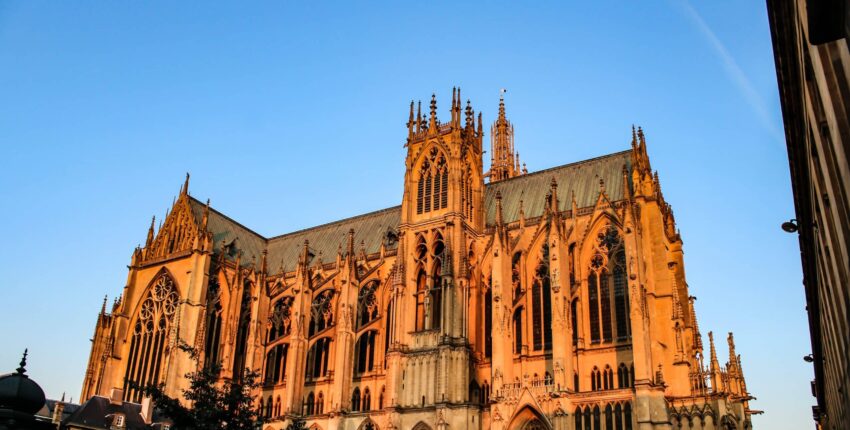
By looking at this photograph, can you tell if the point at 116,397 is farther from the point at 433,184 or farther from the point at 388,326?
the point at 433,184

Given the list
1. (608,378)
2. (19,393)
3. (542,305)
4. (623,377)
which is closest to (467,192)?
(542,305)

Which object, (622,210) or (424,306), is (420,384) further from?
(622,210)

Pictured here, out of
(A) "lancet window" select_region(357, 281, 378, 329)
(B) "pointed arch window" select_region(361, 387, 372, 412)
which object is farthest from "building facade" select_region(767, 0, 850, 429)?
(A) "lancet window" select_region(357, 281, 378, 329)

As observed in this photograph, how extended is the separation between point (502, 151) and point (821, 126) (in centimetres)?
6704

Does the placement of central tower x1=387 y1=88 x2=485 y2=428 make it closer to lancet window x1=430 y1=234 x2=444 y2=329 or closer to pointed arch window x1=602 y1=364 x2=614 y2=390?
lancet window x1=430 y1=234 x2=444 y2=329

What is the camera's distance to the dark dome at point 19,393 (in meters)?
25.9

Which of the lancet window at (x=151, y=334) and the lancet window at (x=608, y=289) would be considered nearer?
the lancet window at (x=608, y=289)

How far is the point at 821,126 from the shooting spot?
13906 mm

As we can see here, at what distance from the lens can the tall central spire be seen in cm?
7861

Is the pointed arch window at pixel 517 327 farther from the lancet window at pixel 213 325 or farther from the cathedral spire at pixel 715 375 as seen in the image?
the lancet window at pixel 213 325

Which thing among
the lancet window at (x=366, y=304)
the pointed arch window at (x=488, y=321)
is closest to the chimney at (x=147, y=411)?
the lancet window at (x=366, y=304)

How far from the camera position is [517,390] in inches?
1633

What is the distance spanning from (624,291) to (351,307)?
59.4 ft

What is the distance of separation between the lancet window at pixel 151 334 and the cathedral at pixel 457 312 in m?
0.15
